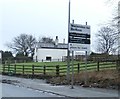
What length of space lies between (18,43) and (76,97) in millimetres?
116722

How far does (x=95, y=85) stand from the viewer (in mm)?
23500

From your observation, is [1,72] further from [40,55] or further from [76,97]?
[40,55]

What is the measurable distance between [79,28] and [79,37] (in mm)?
609

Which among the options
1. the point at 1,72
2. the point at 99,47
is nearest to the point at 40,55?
the point at 99,47

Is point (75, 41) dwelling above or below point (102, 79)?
above

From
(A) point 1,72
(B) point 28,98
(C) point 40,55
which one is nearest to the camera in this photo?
(B) point 28,98

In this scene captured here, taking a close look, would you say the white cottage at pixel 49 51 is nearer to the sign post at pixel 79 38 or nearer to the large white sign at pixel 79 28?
the large white sign at pixel 79 28

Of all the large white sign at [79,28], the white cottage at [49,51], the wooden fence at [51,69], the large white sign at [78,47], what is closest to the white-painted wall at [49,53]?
the white cottage at [49,51]

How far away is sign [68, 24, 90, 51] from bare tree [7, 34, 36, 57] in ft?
353

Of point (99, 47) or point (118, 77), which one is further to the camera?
point (99, 47)

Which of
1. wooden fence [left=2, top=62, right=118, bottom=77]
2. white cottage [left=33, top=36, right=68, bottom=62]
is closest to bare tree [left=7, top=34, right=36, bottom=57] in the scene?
white cottage [left=33, top=36, right=68, bottom=62]

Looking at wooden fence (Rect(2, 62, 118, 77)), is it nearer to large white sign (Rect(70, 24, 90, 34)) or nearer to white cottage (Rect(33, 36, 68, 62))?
large white sign (Rect(70, 24, 90, 34))

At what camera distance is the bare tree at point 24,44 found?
433 feet

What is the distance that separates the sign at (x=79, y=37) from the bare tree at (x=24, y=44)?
108 meters
